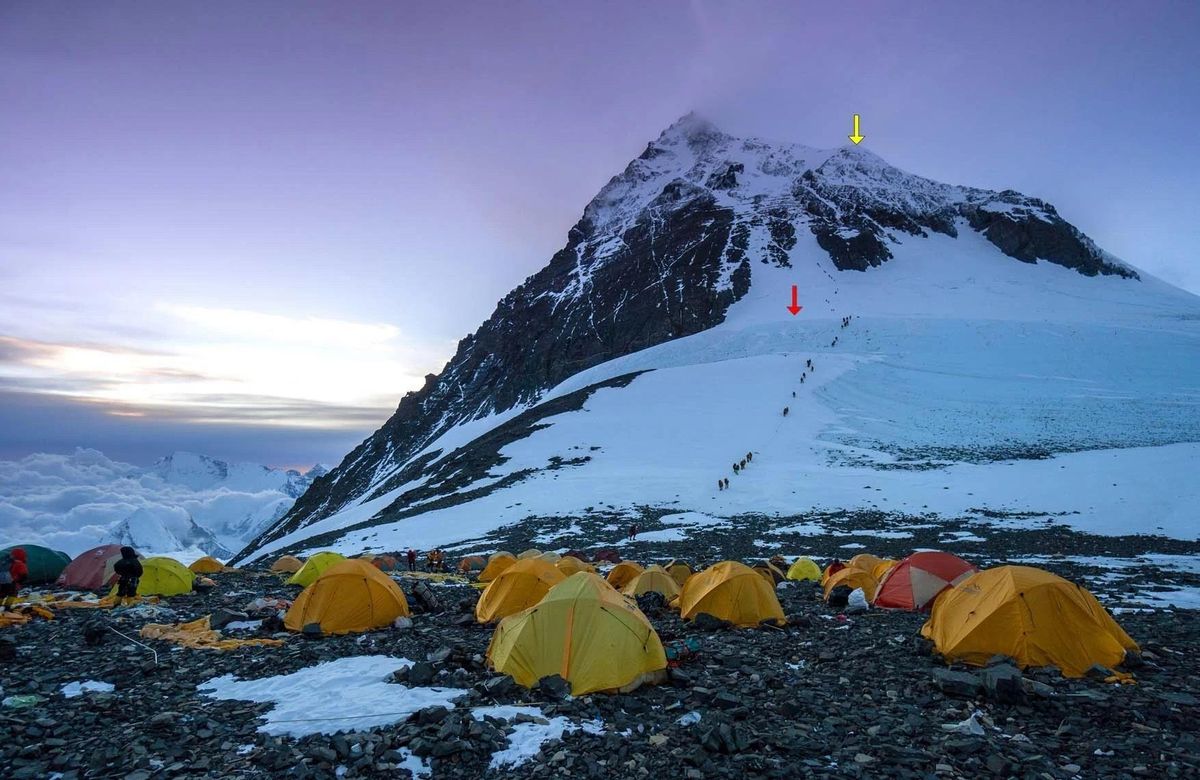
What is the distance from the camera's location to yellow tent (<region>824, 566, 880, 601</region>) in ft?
55.9

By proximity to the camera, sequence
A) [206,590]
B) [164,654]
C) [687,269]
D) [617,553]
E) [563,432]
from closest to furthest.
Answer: [164,654] < [206,590] < [617,553] < [563,432] < [687,269]

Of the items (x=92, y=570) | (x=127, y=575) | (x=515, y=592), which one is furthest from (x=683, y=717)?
(x=92, y=570)

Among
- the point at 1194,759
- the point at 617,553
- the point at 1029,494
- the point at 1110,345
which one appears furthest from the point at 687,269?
the point at 1194,759

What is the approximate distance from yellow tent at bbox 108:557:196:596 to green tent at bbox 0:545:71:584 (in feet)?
16.7

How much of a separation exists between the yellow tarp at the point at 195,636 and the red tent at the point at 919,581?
14.5 m

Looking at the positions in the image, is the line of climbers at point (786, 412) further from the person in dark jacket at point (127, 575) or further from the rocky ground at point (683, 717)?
the person in dark jacket at point (127, 575)

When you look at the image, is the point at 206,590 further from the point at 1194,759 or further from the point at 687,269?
the point at 687,269

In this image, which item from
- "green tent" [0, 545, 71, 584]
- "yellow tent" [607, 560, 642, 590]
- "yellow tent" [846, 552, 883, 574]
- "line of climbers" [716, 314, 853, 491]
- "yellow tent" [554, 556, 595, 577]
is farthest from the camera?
"line of climbers" [716, 314, 853, 491]

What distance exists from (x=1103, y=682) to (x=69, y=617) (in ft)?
67.7

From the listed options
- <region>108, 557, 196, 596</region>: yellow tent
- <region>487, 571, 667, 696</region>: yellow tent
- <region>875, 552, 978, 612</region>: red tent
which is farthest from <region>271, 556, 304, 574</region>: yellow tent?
<region>875, 552, 978, 612</region>: red tent

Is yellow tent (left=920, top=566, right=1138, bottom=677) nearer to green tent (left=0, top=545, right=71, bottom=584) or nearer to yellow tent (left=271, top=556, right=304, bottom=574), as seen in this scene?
yellow tent (left=271, top=556, right=304, bottom=574)

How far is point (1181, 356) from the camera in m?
66.9

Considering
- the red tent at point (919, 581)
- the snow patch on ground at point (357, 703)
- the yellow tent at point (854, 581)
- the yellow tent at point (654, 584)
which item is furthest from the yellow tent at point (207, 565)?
the red tent at point (919, 581)

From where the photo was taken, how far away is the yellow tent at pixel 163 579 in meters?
18.1
